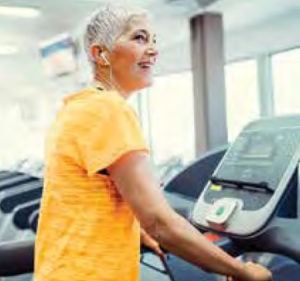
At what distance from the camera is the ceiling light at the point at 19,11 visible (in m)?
5.08

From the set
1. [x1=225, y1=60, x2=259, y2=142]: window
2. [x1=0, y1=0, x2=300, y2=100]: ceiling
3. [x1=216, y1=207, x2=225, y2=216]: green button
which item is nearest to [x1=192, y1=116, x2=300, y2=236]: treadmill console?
[x1=216, y1=207, x2=225, y2=216]: green button

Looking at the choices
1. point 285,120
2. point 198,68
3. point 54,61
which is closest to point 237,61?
point 198,68

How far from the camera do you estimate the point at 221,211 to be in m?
1.84

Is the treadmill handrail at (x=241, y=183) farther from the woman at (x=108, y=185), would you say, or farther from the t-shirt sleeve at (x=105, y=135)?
the t-shirt sleeve at (x=105, y=135)

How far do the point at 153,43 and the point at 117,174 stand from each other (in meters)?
0.43

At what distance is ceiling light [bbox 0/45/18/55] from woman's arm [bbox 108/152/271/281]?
259 inches

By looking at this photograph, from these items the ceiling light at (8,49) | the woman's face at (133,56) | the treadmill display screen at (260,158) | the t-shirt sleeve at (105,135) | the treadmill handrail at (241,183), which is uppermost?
the ceiling light at (8,49)

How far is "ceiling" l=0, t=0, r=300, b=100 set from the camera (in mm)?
5016

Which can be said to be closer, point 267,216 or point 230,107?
point 267,216

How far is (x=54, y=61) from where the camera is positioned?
637 cm

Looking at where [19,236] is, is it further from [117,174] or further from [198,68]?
[117,174]

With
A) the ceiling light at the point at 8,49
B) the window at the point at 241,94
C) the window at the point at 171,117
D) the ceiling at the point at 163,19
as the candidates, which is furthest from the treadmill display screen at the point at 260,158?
the ceiling light at the point at 8,49

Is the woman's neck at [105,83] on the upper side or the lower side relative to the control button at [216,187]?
upper

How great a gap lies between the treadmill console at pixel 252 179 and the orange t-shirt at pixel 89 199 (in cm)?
52
